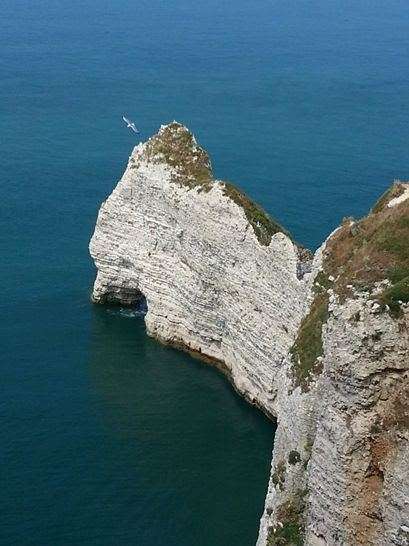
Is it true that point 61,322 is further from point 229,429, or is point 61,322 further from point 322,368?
point 322,368

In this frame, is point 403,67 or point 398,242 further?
point 403,67

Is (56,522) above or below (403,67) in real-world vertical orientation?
below

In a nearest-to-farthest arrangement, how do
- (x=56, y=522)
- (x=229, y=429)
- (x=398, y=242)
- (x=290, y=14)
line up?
(x=398, y=242)
(x=56, y=522)
(x=229, y=429)
(x=290, y=14)

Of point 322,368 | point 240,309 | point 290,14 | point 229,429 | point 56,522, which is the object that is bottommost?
point 56,522

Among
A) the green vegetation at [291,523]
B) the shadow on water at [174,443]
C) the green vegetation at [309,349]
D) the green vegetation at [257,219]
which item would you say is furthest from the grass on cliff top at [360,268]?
the shadow on water at [174,443]

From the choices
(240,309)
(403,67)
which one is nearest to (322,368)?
(240,309)

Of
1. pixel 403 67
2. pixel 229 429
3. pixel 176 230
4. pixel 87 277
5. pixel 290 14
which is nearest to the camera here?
pixel 229 429
